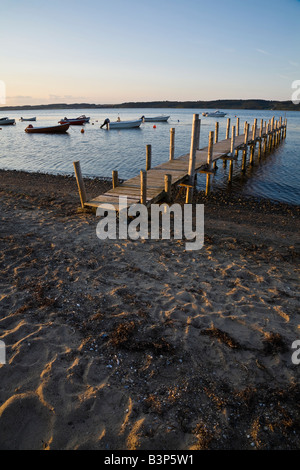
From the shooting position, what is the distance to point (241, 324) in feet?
16.0

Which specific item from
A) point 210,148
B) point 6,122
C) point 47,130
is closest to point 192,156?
point 210,148

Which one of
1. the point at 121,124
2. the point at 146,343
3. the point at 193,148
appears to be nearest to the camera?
the point at 146,343

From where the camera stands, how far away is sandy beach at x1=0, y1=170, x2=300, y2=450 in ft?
10.6

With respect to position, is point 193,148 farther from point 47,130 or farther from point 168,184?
point 47,130

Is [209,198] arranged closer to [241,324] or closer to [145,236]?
[145,236]

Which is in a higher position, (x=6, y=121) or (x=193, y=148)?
(x=6, y=121)

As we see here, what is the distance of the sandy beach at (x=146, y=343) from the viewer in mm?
3221

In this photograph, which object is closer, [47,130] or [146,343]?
[146,343]

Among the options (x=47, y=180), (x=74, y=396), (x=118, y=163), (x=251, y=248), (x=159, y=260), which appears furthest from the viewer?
(x=118, y=163)

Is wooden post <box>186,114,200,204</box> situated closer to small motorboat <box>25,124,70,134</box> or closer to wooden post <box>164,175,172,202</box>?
wooden post <box>164,175,172,202</box>

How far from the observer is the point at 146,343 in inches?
173

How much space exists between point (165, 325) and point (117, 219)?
531 centimetres

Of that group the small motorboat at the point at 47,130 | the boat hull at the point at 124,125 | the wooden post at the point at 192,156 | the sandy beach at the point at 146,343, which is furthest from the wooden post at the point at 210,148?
the boat hull at the point at 124,125
